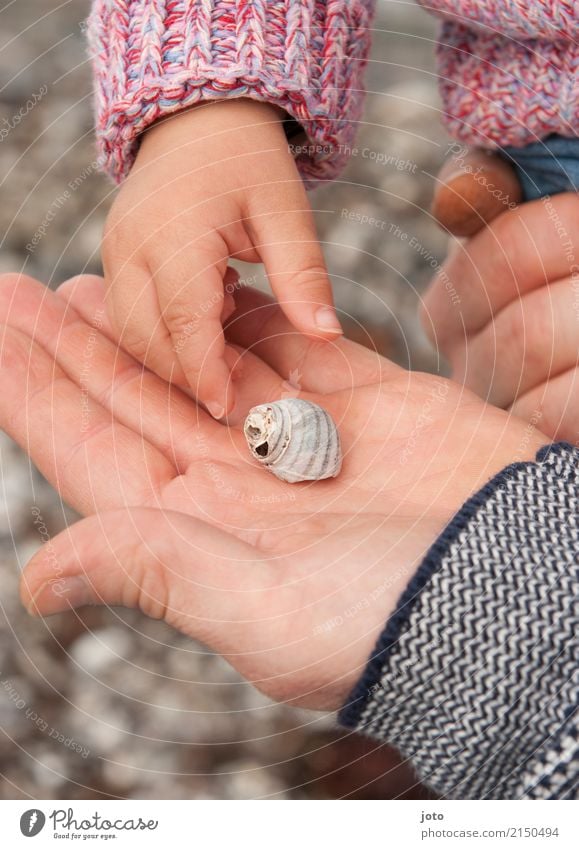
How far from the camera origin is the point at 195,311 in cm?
90

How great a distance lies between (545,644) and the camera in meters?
0.73

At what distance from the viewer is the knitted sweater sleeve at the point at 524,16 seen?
3.26 ft

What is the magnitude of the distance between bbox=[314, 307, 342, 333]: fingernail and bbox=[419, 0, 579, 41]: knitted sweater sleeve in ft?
1.47

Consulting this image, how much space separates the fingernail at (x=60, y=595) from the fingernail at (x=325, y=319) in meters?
0.38

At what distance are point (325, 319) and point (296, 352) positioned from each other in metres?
0.16

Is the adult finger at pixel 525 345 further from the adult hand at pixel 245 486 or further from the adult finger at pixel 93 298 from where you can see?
the adult finger at pixel 93 298

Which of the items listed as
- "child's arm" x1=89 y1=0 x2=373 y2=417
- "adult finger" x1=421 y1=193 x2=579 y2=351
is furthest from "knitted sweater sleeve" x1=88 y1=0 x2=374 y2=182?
"adult finger" x1=421 y1=193 x2=579 y2=351

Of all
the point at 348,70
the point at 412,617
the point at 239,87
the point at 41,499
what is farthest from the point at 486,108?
the point at 41,499

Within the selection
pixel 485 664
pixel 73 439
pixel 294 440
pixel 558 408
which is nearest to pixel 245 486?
pixel 294 440

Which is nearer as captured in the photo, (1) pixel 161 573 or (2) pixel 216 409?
(1) pixel 161 573

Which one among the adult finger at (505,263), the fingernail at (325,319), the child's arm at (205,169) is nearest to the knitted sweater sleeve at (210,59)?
the child's arm at (205,169)

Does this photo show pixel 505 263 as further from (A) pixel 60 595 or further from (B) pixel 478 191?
(A) pixel 60 595

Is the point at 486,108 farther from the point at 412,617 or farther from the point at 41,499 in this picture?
the point at 41,499
